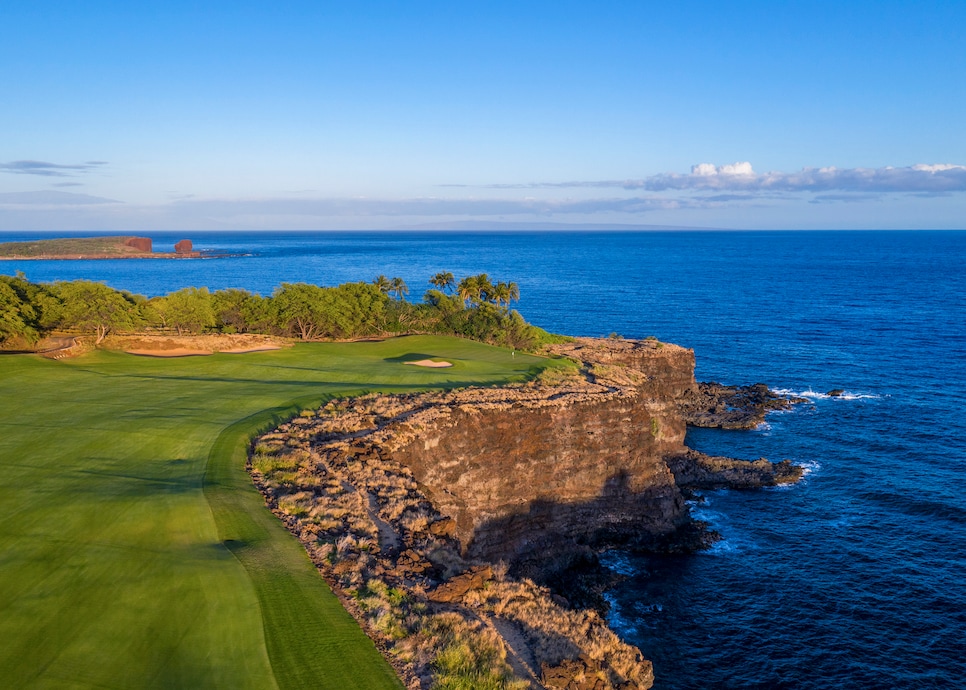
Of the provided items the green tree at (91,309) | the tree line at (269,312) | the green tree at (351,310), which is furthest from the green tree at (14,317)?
the green tree at (351,310)

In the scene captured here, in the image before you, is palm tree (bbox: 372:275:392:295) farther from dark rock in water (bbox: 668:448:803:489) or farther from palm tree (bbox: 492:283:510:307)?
dark rock in water (bbox: 668:448:803:489)

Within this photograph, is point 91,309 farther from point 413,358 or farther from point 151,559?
point 151,559

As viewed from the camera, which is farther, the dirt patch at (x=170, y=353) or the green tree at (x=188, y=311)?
the green tree at (x=188, y=311)

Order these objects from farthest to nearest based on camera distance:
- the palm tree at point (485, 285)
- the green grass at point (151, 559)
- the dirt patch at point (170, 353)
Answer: the palm tree at point (485, 285) < the dirt patch at point (170, 353) < the green grass at point (151, 559)

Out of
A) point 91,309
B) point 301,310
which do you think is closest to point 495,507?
point 301,310

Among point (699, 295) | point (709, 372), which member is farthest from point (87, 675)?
point (699, 295)

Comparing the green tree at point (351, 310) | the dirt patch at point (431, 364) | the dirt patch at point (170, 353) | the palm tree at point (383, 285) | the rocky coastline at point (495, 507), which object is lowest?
the rocky coastline at point (495, 507)

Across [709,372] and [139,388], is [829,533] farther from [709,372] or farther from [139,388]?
[139,388]

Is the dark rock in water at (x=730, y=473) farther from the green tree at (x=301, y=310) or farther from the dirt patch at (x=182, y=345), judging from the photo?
the green tree at (x=301, y=310)
